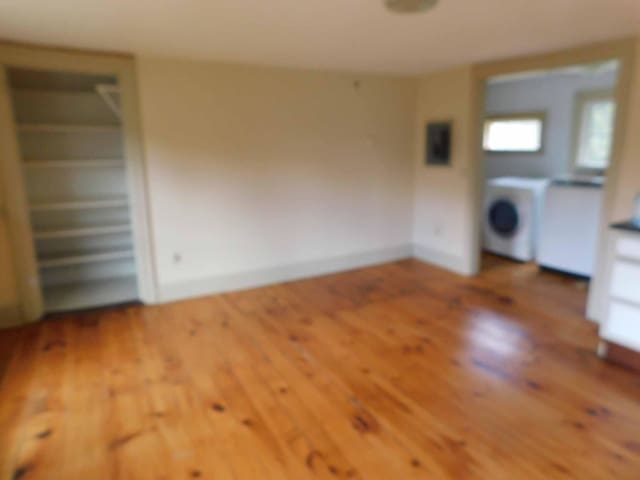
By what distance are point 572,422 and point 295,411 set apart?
1485 mm

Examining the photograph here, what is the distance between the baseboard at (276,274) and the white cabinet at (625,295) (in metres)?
2.69

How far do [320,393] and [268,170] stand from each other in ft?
8.02

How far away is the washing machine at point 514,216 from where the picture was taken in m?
4.96

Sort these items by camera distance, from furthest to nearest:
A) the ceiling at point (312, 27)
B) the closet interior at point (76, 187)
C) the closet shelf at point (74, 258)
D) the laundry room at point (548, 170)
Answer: the laundry room at point (548, 170), the closet interior at point (76, 187), the closet shelf at point (74, 258), the ceiling at point (312, 27)

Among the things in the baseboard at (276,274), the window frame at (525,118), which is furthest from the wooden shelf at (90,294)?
the window frame at (525,118)

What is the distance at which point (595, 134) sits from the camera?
5242mm

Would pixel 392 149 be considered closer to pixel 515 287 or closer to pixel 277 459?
pixel 515 287

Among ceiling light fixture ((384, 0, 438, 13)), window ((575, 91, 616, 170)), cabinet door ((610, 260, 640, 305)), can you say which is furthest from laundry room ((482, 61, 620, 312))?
ceiling light fixture ((384, 0, 438, 13))

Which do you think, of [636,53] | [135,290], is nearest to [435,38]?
[636,53]

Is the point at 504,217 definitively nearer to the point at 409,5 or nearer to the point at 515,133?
the point at 515,133

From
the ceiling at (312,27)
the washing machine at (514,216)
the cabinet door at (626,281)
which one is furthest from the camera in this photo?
the washing machine at (514,216)

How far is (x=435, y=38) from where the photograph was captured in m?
3.09

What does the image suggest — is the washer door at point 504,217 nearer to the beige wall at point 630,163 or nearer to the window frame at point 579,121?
the window frame at point 579,121

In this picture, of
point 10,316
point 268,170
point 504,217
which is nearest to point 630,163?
point 504,217
